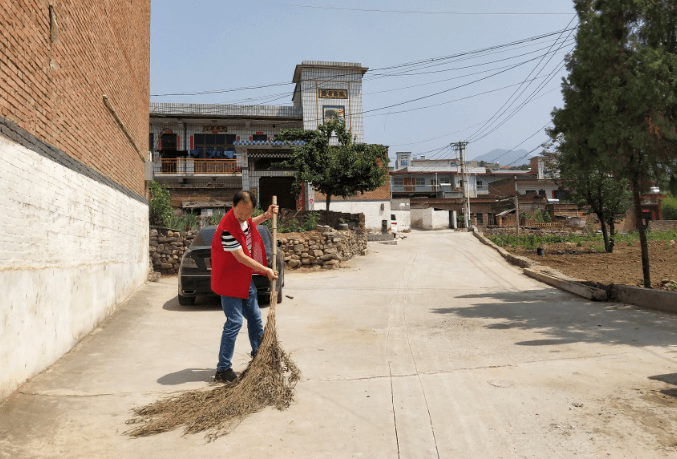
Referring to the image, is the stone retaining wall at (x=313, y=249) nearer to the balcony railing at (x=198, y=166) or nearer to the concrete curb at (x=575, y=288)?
the concrete curb at (x=575, y=288)

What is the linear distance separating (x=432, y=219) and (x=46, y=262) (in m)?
44.2

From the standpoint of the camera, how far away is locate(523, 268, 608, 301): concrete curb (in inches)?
360

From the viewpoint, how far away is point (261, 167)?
3122 cm

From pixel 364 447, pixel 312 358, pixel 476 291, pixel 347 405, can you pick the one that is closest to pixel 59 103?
pixel 312 358

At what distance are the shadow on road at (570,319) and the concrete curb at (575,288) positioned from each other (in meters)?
0.20

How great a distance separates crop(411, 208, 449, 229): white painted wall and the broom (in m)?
44.1

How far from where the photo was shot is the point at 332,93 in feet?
106

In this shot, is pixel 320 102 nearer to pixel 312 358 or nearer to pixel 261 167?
pixel 261 167

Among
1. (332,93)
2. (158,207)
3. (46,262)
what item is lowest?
(46,262)

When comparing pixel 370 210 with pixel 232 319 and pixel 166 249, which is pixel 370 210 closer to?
pixel 166 249

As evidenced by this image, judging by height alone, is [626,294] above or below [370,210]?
below

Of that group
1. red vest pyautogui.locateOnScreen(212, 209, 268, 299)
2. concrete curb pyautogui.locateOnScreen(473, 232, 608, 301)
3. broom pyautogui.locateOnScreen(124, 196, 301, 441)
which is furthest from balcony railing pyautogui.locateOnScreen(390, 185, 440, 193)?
broom pyautogui.locateOnScreen(124, 196, 301, 441)

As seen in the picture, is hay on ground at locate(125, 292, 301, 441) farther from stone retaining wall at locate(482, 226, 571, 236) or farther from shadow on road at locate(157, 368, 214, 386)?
stone retaining wall at locate(482, 226, 571, 236)

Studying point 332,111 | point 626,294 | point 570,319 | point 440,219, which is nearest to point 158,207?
point 570,319
